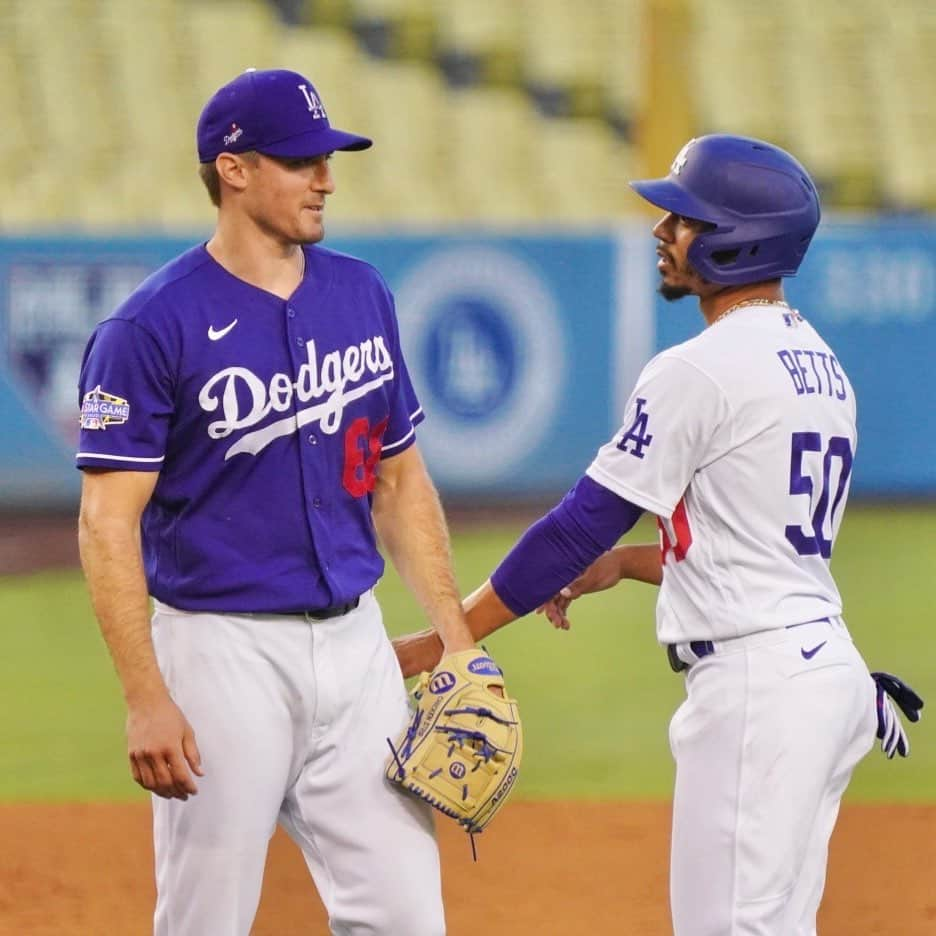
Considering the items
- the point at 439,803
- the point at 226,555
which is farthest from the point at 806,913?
the point at 226,555

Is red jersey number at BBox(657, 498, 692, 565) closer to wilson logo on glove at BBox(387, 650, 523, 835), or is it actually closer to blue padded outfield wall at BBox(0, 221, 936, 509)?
wilson logo on glove at BBox(387, 650, 523, 835)

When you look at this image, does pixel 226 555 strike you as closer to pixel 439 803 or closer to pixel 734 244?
pixel 439 803

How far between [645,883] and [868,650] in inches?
124

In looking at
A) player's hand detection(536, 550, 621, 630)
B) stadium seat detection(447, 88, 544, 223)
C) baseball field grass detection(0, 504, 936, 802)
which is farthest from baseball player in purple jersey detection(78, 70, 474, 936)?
stadium seat detection(447, 88, 544, 223)

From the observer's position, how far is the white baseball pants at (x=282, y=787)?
121 inches

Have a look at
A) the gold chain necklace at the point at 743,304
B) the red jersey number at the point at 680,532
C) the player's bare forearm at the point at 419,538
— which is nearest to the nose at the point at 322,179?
the player's bare forearm at the point at 419,538

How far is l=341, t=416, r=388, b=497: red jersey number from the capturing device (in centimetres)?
329

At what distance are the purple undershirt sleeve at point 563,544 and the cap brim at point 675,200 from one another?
1.65 ft

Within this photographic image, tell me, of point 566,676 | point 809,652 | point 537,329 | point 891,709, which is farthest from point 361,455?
point 537,329

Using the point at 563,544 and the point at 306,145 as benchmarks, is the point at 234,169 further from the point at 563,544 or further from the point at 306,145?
the point at 563,544

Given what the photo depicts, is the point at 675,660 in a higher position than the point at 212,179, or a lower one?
lower

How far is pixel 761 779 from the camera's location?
296 centimetres

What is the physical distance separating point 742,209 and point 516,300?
7.96 metres

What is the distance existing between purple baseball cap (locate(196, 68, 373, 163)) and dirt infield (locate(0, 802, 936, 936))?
2.27m
